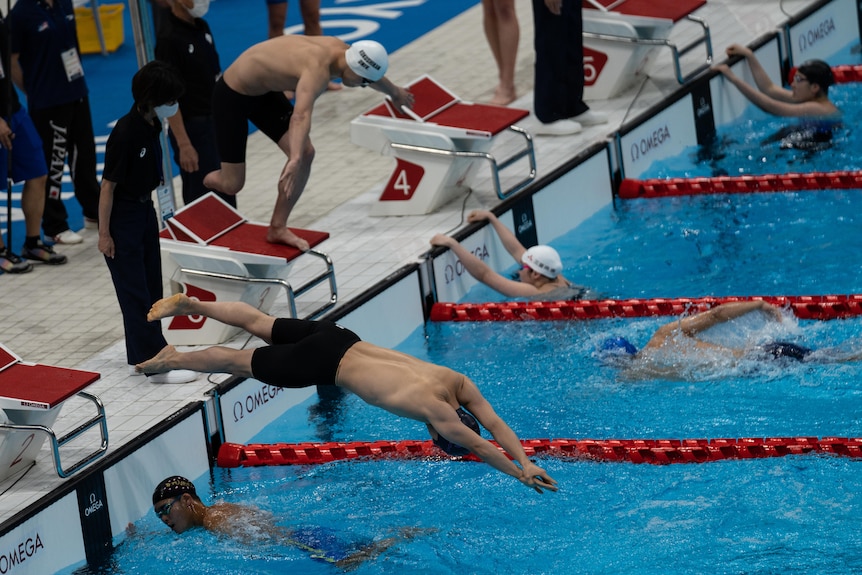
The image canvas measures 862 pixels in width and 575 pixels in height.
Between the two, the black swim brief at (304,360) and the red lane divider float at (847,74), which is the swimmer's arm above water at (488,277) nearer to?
the black swim brief at (304,360)

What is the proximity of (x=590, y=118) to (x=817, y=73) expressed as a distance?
1.56m

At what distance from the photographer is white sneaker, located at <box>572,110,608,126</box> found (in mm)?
9586

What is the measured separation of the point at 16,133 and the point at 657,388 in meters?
3.67

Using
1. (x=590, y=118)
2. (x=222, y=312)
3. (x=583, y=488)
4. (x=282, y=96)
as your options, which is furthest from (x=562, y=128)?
(x=222, y=312)

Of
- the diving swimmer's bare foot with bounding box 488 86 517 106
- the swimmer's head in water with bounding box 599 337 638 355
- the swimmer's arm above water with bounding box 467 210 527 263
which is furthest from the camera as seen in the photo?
the diving swimmer's bare foot with bounding box 488 86 517 106

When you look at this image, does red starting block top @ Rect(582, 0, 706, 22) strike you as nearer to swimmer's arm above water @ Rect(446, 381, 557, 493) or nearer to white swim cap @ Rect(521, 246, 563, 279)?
white swim cap @ Rect(521, 246, 563, 279)

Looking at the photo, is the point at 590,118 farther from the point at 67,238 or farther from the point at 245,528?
the point at 245,528

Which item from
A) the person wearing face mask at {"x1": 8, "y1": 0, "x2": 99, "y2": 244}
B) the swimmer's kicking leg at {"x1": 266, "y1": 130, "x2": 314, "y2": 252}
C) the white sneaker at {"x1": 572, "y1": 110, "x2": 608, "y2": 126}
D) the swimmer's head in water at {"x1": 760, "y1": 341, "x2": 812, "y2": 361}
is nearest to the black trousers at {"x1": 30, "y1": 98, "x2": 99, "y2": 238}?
the person wearing face mask at {"x1": 8, "y1": 0, "x2": 99, "y2": 244}

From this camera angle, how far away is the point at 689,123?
10.0 m

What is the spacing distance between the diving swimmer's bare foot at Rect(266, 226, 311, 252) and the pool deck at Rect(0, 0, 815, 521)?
44cm

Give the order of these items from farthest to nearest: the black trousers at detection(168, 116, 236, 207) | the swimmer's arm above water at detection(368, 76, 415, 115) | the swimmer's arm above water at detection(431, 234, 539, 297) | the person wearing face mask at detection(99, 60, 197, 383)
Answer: the black trousers at detection(168, 116, 236, 207) < the swimmer's arm above water at detection(431, 234, 539, 297) < the swimmer's arm above water at detection(368, 76, 415, 115) < the person wearing face mask at detection(99, 60, 197, 383)

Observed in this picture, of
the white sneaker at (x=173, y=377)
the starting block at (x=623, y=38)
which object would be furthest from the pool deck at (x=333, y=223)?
the starting block at (x=623, y=38)

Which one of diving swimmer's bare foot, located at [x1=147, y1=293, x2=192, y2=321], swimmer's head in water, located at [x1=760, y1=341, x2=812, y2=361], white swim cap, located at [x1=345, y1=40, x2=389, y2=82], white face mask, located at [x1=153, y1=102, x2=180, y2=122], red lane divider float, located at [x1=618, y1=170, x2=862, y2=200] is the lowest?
red lane divider float, located at [x1=618, y1=170, x2=862, y2=200]

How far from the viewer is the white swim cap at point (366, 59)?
6.83m
